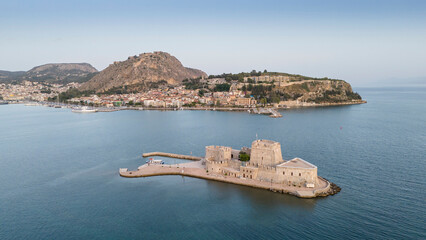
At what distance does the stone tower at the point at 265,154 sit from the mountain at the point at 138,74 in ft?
366

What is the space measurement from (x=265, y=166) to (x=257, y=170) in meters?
0.71

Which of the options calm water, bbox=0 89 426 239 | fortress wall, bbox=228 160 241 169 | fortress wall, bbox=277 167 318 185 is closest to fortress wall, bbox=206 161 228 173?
fortress wall, bbox=228 160 241 169

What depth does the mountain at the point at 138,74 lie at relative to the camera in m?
132

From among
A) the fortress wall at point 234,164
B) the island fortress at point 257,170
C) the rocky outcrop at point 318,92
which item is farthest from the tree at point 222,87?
the fortress wall at point 234,164

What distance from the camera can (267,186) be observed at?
802 inches

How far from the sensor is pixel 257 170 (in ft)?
71.2

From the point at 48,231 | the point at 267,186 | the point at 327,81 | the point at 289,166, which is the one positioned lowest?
the point at 48,231

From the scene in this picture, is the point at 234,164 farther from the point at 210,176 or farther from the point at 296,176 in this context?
the point at 296,176

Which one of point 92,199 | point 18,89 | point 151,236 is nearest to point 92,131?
point 92,199

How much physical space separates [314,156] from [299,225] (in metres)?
13.0

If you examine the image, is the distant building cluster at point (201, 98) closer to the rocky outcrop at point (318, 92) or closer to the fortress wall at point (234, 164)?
the rocky outcrop at point (318, 92)

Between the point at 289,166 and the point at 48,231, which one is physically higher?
the point at 289,166

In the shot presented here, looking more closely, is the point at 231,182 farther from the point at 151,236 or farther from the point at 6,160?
the point at 6,160

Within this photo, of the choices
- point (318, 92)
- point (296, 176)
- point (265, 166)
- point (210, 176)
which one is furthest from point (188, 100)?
point (296, 176)
